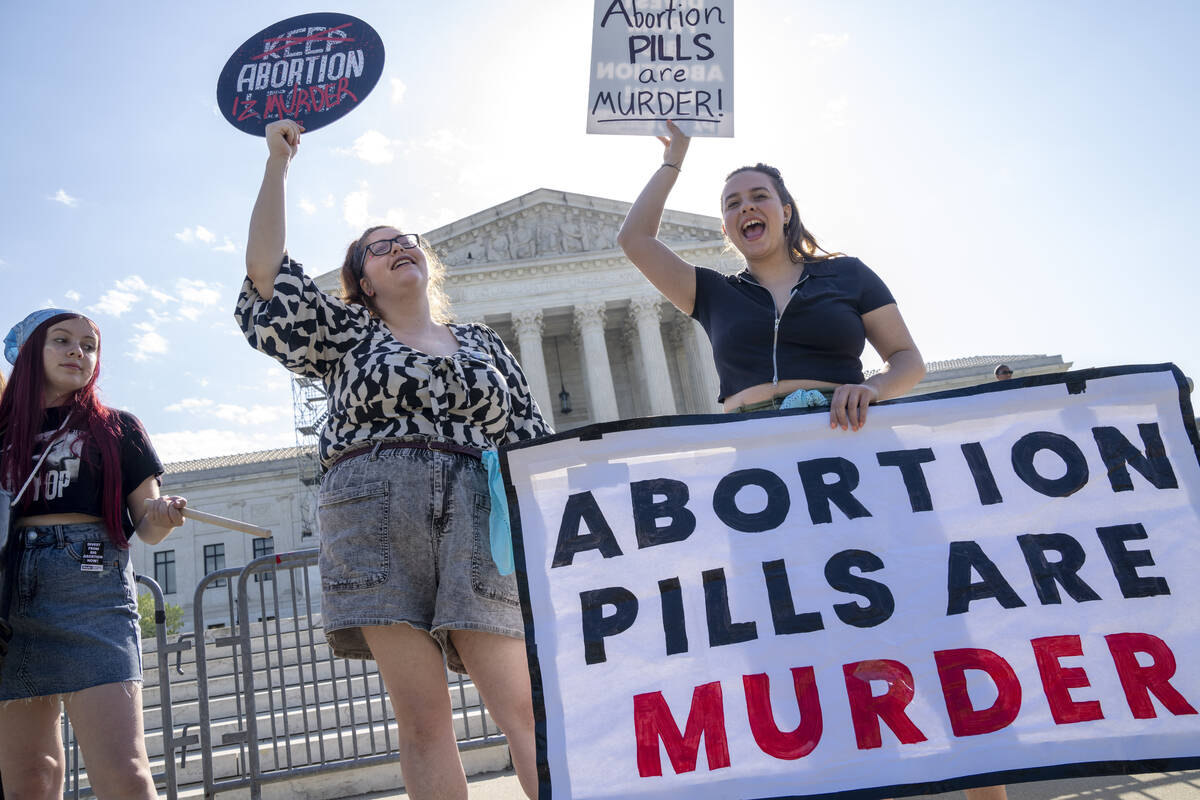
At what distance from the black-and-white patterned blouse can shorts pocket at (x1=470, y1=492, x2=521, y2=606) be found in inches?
8.4

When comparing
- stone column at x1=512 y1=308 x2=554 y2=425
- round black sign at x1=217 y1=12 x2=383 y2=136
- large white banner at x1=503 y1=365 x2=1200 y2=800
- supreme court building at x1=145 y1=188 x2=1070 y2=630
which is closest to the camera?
large white banner at x1=503 y1=365 x2=1200 y2=800

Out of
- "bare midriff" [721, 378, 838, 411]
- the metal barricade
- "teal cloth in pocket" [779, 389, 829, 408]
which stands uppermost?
"bare midriff" [721, 378, 838, 411]

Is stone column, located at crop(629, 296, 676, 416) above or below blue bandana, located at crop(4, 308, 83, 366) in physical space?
above

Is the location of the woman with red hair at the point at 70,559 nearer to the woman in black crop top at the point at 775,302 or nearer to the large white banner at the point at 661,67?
the woman in black crop top at the point at 775,302

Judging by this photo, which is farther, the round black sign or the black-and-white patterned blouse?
the round black sign

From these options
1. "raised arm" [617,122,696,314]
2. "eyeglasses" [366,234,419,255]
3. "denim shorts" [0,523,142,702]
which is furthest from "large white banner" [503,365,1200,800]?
"denim shorts" [0,523,142,702]

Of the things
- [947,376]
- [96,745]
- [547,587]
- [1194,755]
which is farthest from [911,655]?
[947,376]

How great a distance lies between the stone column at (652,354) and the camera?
32.7 metres

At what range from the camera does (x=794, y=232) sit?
288 centimetres

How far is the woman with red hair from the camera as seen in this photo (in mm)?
2582

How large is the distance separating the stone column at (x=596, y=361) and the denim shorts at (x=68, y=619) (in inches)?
1112

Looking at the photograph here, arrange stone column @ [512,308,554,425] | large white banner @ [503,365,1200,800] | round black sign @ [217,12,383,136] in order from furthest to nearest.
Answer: stone column @ [512,308,554,425] → round black sign @ [217,12,383,136] → large white banner @ [503,365,1200,800]

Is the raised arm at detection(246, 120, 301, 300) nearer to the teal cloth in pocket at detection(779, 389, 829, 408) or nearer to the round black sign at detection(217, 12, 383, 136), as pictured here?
the round black sign at detection(217, 12, 383, 136)

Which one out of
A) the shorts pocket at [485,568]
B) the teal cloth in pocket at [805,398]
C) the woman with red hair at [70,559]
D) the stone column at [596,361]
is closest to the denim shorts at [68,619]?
the woman with red hair at [70,559]
